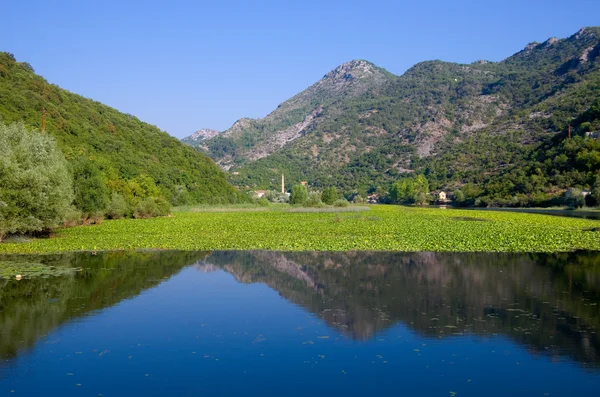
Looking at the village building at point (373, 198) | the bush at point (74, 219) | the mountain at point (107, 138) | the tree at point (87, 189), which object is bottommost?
the village building at point (373, 198)

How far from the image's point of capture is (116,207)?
6169 centimetres

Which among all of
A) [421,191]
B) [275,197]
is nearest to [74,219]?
[275,197]

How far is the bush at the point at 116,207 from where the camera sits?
61281 mm

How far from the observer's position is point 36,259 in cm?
2869

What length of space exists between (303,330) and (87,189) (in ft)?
138

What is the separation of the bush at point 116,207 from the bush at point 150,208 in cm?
227

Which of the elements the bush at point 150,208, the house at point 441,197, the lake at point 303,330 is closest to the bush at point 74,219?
the bush at point 150,208

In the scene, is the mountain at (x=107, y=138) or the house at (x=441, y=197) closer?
the mountain at (x=107, y=138)

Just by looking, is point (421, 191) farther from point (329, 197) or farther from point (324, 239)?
point (324, 239)

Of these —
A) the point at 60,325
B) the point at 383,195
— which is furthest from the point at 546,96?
the point at 60,325

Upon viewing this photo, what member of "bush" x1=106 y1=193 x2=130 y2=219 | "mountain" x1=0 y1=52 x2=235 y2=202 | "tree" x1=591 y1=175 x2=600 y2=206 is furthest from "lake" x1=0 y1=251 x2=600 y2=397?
"tree" x1=591 y1=175 x2=600 y2=206

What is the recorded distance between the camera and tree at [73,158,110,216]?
169 ft

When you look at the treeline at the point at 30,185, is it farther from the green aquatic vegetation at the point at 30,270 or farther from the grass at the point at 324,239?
the green aquatic vegetation at the point at 30,270

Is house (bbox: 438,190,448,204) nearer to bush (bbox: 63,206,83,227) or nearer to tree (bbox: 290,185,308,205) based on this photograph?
tree (bbox: 290,185,308,205)
